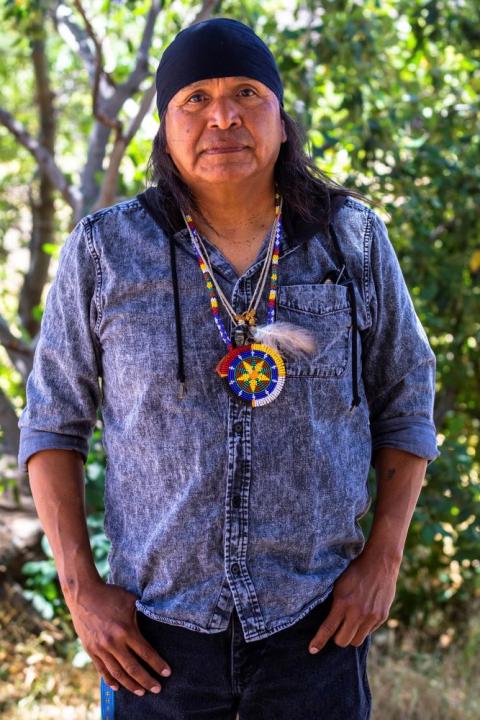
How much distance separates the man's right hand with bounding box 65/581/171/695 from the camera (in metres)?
1.73

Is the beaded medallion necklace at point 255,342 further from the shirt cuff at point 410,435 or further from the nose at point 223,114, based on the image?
the shirt cuff at point 410,435

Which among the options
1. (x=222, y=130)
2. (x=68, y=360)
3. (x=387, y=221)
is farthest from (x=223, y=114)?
(x=387, y=221)

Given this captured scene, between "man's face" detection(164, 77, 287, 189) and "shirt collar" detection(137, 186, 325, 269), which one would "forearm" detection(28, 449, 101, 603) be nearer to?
"shirt collar" detection(137, 186, 325, 269)

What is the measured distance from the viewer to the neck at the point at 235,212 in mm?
1842

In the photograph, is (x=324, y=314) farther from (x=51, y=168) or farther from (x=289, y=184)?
(x=51, y=168)

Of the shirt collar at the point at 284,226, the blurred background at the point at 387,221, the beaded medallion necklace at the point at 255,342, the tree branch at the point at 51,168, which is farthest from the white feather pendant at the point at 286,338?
the tree branch at the point at 51,168

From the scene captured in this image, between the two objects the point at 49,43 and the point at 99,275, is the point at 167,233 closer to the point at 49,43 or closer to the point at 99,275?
the point at 99,275

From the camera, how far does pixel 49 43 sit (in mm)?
5664

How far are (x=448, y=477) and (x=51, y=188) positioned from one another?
3.09m

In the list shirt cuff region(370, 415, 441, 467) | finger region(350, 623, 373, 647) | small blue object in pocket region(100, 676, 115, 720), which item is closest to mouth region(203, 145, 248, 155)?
shirt cuff region(370, 415, 441, 467)

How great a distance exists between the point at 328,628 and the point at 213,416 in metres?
0.45

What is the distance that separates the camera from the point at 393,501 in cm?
190

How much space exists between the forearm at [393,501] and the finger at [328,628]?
138 millimetres

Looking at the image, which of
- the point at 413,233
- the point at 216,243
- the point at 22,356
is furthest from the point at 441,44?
the point at 216,243
